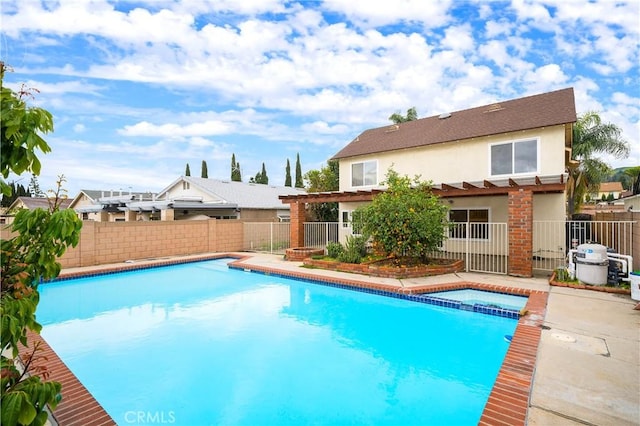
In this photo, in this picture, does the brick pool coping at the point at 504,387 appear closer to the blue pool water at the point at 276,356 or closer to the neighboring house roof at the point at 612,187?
the blue pool water at the point at 276,356

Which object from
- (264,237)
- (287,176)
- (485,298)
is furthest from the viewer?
(287,176)

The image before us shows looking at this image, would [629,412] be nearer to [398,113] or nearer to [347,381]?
[347,381]

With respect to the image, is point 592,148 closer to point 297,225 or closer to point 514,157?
point 514,157

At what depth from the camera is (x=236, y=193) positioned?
87.6 ft

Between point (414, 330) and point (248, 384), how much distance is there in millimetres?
3906

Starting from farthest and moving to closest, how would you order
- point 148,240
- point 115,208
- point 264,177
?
1. point 264,177
2. point 115,208
3. point 148,240

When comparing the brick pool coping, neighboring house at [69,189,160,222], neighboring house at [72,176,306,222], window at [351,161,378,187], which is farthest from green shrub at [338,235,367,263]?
neighboring house at [69,189,160,222]

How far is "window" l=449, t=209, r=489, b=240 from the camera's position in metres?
15.3

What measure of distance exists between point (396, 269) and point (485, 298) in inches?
117

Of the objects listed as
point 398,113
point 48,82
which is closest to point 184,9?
point 48,82

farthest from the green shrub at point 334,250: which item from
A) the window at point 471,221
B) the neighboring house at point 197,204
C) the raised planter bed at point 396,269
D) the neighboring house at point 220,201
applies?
the neighboring house at point 220,201

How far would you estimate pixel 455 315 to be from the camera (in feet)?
27.2

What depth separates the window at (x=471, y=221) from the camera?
15266mm

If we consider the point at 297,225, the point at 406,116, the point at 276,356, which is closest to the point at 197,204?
the point at 297,225
